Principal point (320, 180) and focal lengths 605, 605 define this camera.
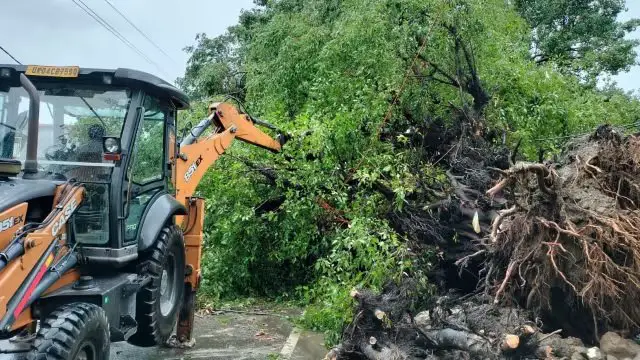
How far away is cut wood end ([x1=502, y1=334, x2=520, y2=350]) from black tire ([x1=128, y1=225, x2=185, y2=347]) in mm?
2794

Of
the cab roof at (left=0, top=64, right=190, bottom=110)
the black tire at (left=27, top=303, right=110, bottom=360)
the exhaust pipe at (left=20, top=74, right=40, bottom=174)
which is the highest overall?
the cab roof at (left=0, top=64, right=190, bottom=110)

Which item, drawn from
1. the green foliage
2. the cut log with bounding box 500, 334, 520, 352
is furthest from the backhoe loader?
the cut log with bounding box 500, 334, 520, 352

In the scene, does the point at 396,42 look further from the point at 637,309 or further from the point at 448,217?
the point at 637,309

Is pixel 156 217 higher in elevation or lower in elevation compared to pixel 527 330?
higher

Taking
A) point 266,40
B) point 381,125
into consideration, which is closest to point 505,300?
point 381,125

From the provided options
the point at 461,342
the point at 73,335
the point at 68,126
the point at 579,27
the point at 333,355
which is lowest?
the point at 333,355

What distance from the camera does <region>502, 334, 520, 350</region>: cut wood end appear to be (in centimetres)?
462

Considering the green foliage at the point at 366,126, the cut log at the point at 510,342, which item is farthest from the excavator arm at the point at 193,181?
the cut log at the point at 510,342

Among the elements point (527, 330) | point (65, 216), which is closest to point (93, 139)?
point (65, 216)

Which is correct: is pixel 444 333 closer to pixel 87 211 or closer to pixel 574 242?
pixel 574 242

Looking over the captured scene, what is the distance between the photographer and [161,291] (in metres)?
5.32

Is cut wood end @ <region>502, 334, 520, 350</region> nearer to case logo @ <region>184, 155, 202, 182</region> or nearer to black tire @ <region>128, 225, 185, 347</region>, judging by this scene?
black tire @ <region>128, 225, 185, 347</region>

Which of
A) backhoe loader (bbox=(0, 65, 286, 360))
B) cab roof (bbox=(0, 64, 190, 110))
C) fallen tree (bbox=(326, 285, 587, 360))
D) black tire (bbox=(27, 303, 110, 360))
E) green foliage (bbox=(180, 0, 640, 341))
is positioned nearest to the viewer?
black tire (bbox=(27, 303, 110, 360))

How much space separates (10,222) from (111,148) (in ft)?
3.33
